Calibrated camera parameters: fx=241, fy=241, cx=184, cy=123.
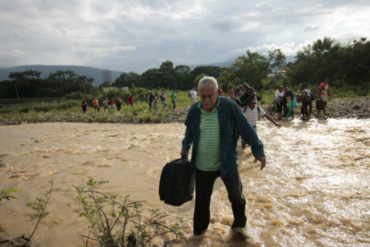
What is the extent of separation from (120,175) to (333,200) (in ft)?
14.2

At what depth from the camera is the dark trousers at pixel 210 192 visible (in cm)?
264

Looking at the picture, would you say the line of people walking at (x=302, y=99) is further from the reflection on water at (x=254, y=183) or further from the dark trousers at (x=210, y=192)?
the dark trousers at (x=210, y=192)

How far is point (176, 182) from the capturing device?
8.75 feet

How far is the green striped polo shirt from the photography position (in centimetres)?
258

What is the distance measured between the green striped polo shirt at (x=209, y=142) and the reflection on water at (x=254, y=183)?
1137mm

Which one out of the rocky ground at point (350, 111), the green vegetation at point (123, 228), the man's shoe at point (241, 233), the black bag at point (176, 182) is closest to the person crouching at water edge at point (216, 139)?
the black bag at point (176, 182)

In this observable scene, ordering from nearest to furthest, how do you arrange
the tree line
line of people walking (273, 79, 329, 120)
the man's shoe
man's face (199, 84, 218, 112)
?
1. man's face (199, 84, 218, 112)
2. the man's shoe
3. line of people walking (273, 79, 329, 120)
4. the tree line

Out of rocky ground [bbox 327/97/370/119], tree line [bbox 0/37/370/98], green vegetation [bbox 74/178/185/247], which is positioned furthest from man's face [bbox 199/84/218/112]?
tree line [bbox 0/37/370/98]

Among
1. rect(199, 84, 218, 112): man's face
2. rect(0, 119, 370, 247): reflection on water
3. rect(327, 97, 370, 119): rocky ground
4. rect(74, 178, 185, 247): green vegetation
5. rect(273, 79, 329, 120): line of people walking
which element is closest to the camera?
rect(74, 178, 185, 247): green vegetation

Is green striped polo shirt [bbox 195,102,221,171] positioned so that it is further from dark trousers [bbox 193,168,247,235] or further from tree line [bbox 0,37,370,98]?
tree line [bbox 0,37,370,98]

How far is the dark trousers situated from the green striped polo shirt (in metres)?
0.11

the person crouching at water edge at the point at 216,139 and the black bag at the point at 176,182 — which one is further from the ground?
the person crouching at water edge at the point at 216,139

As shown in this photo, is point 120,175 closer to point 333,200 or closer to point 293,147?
point 333,200

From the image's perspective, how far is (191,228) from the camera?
3383 millimetres
